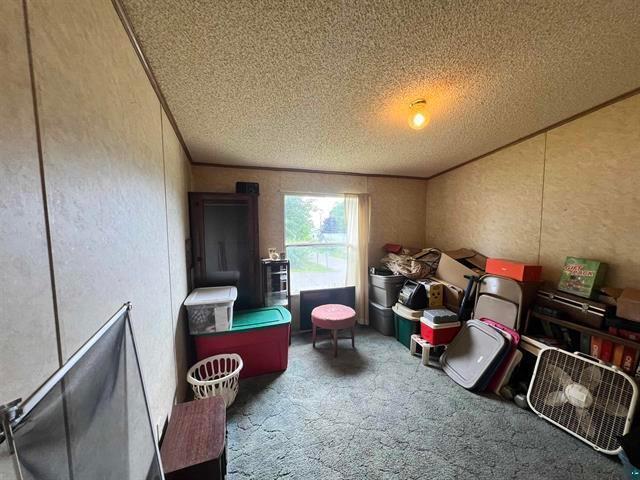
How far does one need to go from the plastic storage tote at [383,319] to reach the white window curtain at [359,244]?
0.13 meters

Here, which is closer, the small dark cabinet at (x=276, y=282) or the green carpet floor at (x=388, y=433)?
the green carpet floor at (x=388, y=433)

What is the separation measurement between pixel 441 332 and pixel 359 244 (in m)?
1.49

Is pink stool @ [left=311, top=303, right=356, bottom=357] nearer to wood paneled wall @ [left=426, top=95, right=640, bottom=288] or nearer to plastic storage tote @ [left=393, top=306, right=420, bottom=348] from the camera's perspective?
plastic storage tote @ [left=393, top=306, right=420, bottom=348]

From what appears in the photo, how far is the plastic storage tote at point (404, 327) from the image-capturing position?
2.76 meters

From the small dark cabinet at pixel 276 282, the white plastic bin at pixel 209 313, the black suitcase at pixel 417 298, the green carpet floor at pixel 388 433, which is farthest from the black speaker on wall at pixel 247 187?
the black suitcase at pixel 417 298

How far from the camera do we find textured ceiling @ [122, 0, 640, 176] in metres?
0.99

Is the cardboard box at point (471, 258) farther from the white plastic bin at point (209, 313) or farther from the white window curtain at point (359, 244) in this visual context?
the white plastic bin at point (209, 313)

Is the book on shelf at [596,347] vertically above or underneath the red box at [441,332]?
above

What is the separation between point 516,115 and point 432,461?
2593mm

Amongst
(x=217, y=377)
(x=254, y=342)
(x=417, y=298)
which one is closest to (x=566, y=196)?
(x=417, y=298)

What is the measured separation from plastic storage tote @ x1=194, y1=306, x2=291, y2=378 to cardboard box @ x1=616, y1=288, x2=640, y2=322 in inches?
96.7

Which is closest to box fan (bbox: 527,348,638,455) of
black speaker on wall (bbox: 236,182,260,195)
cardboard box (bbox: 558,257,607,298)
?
cardboard box (bbox: 558,257,607,298)

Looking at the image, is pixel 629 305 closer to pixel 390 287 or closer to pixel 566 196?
pixel 566 196

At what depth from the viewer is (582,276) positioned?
6.09ft
